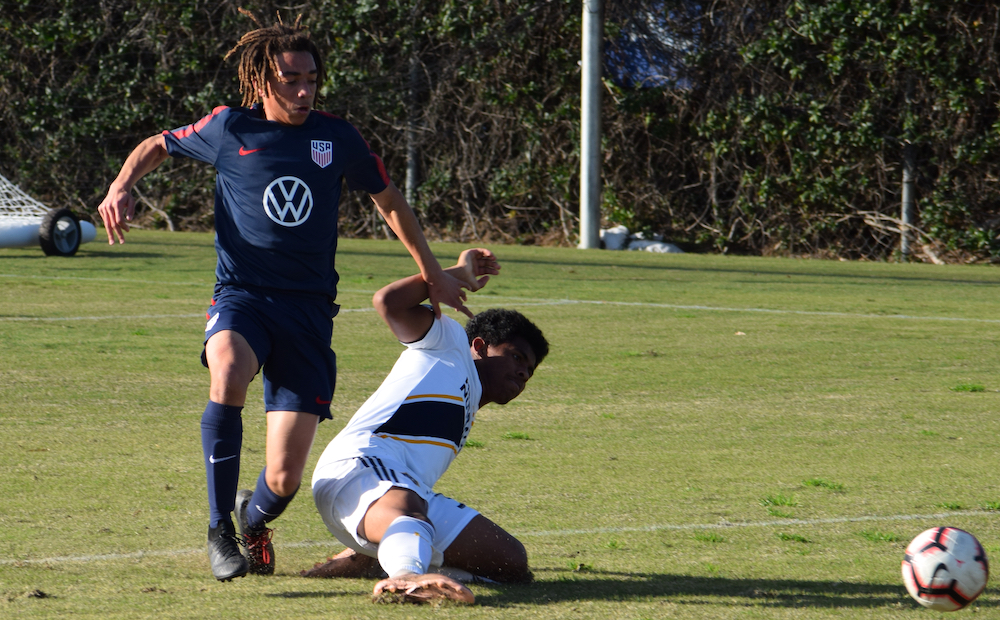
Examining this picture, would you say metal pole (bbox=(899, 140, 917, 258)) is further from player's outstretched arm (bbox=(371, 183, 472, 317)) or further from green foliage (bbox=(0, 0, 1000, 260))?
player's outstretched arm (bbox=(371, 183, 472, 317))

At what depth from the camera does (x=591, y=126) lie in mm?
18766

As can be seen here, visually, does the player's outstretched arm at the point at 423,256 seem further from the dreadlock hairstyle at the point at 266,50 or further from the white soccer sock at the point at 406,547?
the white soccer sock at the point at 406,547

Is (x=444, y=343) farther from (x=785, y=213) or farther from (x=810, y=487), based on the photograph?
(x=785, y=213)

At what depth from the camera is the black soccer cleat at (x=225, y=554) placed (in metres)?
3.70

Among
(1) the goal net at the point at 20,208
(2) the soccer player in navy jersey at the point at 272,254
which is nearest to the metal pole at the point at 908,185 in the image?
(1) the goal net at the point at 20,208

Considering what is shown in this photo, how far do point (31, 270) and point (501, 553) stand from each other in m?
11.4

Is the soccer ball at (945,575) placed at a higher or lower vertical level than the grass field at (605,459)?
higher

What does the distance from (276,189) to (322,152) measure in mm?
219

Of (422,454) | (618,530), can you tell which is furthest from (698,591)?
(422,454)

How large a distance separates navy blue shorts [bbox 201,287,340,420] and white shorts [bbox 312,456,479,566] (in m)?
0.29

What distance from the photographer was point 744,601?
3541 millimetres

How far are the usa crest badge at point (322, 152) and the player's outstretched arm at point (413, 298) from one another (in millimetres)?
498

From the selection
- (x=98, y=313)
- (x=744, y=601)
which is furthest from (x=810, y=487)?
(x=98, y=313)

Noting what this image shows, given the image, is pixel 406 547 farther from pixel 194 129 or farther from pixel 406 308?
pixel 194 129
